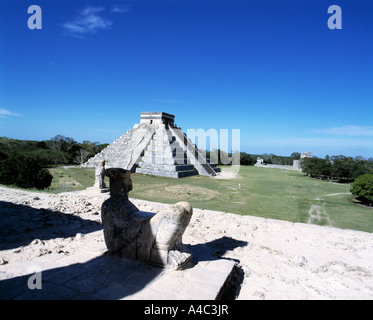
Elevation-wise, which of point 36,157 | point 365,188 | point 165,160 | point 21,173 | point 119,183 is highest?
point 36,157

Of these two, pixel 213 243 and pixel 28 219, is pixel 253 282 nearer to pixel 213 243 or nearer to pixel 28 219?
pixel 213 243

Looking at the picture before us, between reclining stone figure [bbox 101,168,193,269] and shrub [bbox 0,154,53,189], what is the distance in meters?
9.21

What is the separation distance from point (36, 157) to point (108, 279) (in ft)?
71.4

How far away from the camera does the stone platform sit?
2.91 meters

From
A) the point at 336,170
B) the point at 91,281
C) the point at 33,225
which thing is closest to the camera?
the point at 91,281

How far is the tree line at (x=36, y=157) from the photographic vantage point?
10.9 m

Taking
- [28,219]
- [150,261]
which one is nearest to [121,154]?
[28,219]

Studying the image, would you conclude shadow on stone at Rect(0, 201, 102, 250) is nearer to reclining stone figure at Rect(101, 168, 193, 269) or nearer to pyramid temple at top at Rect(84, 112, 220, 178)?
reclining stone figure at Rect(101, 168, 193, 269)

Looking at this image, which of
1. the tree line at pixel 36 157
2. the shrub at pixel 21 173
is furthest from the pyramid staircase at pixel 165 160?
the shrub at pixel 21 173

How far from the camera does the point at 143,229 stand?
A: 3.61 metres

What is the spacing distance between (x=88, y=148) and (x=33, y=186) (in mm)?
19840

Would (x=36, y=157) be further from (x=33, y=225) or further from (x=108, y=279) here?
(x=108, y=279)

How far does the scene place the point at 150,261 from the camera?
11.7 ft

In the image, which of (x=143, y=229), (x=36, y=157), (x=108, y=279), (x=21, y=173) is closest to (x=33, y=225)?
(x=108, y=279)
